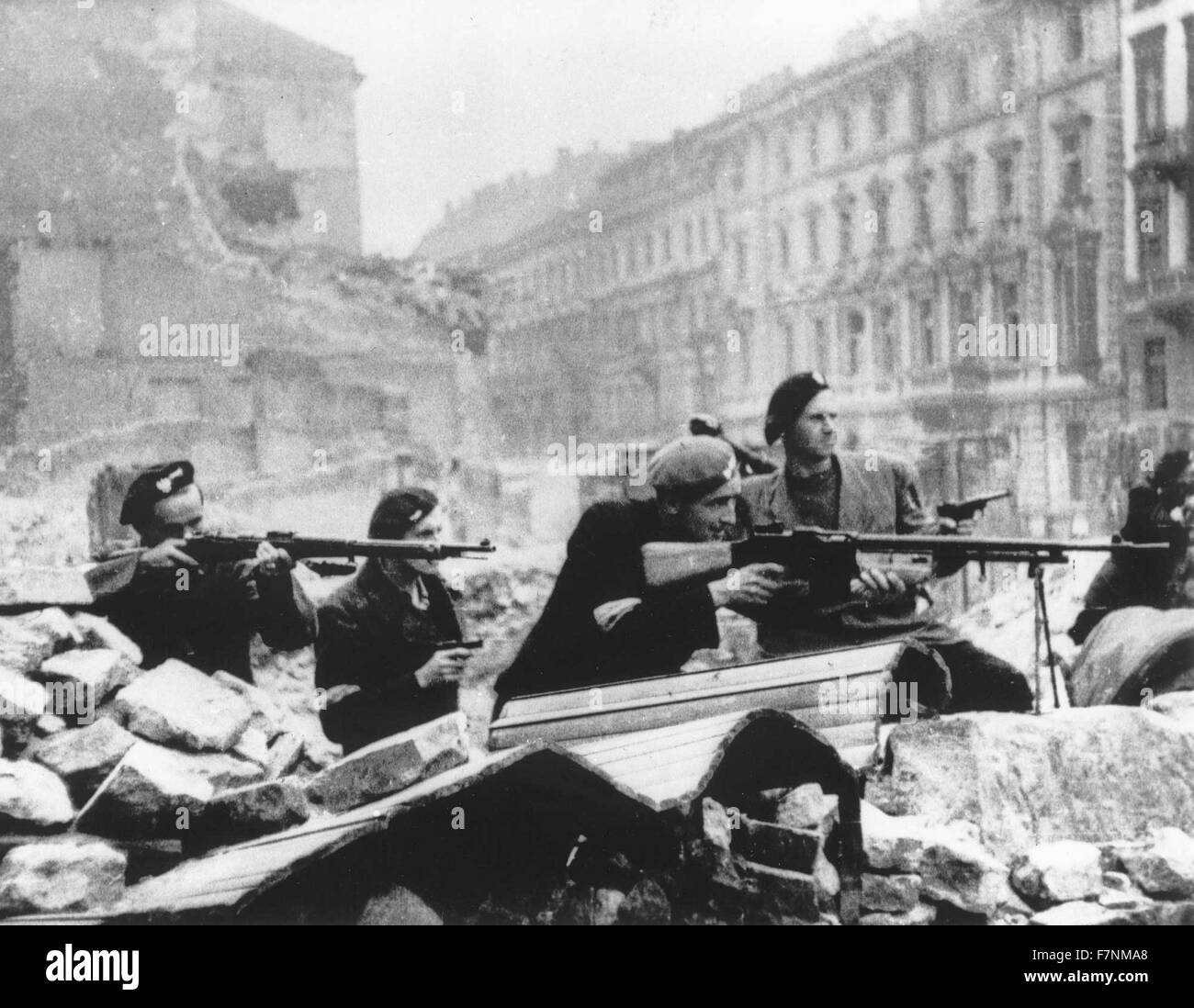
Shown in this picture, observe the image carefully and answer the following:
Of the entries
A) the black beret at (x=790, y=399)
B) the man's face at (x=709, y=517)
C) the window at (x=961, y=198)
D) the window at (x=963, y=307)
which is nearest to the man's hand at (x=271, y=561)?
the man's face at (x=709, y=517)

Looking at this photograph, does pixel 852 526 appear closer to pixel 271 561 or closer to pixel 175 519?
pixel 271 561

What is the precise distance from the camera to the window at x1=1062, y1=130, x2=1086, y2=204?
680 centimetres

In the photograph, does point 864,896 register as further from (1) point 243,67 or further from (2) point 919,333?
(1) point 243,67

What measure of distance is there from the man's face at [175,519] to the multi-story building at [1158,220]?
423 cm

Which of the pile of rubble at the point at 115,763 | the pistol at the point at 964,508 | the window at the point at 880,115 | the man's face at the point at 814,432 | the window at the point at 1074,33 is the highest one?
the window at the point at 1074,33

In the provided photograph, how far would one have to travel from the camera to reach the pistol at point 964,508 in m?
6.57

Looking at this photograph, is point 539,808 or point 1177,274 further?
point 1177,274

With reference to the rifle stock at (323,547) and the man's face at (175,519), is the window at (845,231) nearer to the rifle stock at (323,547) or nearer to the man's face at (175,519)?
the rifle stock at (323,547)

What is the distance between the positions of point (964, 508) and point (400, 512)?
246 centimetres

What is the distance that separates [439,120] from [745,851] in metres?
3.49

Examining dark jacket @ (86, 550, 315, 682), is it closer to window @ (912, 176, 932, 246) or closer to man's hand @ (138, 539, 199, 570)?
man's hand @ (138, 539, 199, 570)

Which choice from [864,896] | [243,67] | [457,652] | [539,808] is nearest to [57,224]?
[243,67]

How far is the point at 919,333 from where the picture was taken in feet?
23.0

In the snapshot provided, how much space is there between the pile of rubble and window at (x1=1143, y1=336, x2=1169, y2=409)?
13.2ft
